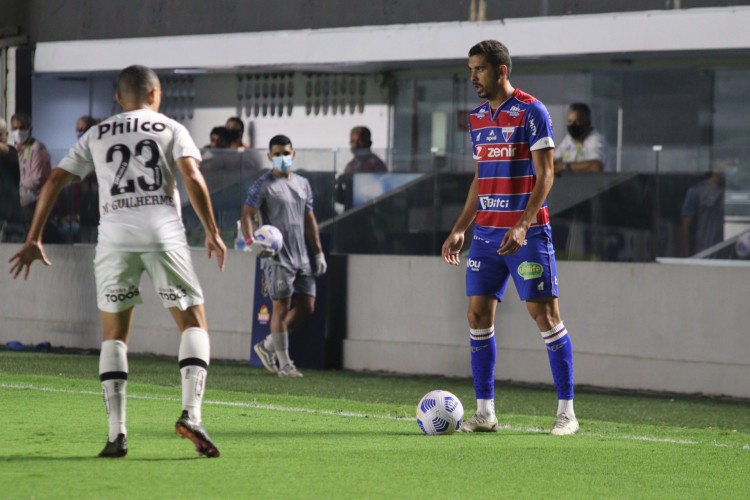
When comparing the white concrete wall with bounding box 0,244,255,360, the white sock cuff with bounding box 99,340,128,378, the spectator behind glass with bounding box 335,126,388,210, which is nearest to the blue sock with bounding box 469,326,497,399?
the white sock cuff with bounding box 99,340,128,378

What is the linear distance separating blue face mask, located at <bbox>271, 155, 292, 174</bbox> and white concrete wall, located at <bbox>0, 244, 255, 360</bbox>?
206 centimetres

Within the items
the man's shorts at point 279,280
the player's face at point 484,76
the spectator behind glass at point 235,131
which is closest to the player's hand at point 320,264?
the man's shorts at point 279,280

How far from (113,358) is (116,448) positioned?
453 mm

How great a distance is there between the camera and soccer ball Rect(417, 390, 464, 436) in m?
9.42

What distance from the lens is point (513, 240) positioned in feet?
29.6

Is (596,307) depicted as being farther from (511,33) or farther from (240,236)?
(511,33)

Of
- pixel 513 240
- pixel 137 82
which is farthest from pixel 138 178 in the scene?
pixel 513 240

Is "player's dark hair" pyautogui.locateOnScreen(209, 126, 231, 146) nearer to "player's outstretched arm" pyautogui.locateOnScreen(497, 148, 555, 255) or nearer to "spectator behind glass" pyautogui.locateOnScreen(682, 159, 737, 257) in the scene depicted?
"spectator behind glass" pyautogui.locateOnScreen(682, 159, 737, 257)

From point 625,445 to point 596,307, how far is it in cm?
584

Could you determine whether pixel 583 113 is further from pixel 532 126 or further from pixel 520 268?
pixel 520 268

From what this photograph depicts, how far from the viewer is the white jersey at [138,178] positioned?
770 cm

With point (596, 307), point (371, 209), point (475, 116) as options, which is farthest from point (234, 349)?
point (475, 116)

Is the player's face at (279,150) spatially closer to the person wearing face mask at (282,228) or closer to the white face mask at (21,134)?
the person wearing face mask at (282,228)

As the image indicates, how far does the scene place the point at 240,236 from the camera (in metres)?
17.5
